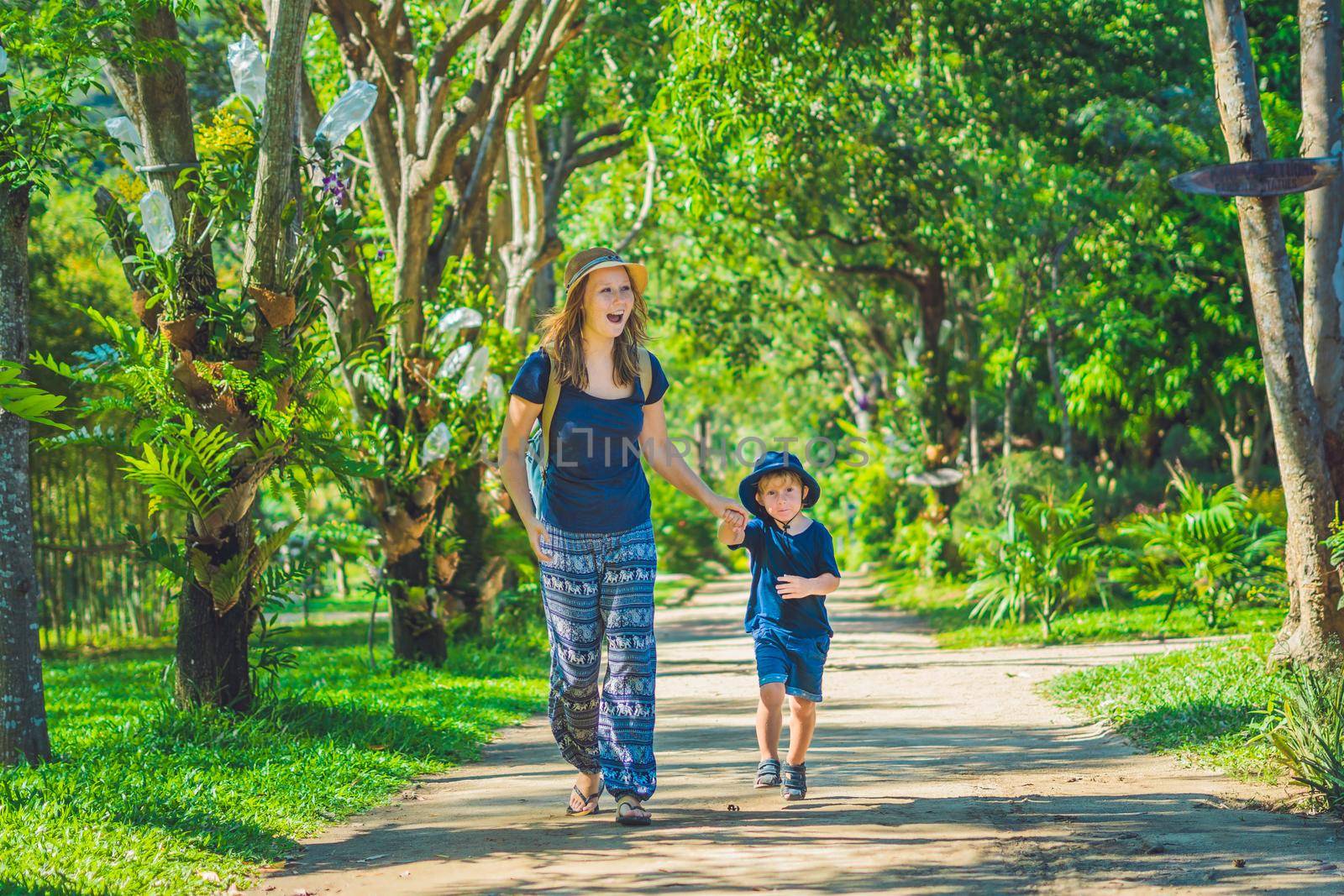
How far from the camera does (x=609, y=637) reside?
17.8ft

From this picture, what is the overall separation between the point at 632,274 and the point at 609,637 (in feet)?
4.76

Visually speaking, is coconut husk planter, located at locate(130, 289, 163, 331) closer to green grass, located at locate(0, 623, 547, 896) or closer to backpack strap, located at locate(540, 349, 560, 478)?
green grass, located at locate(0, 623, 547, 896)

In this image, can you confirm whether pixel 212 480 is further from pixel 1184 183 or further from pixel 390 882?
pixel 1184 183

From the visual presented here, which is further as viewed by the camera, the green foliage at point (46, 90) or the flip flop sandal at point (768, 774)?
the green foliage at point (46, 90)

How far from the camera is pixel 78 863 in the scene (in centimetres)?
458

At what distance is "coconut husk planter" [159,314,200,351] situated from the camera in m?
7.04

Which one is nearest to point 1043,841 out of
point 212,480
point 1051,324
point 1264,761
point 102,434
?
point 1264,761

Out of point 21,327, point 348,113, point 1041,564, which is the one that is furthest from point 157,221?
point 1041,564

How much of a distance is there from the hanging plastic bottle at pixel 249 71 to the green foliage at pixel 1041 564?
27.4 feet

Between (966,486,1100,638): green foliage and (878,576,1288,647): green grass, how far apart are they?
0.63 feet

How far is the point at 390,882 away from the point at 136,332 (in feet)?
12.1

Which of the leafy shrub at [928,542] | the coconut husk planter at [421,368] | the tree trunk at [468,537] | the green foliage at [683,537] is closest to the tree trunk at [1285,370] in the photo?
the coconut husk planter at [421,368]

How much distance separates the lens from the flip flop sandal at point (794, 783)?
5.65 meters

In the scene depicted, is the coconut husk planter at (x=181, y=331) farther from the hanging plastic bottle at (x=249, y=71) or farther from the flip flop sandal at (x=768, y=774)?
the flip flop sandal at (x=768, y=774)
